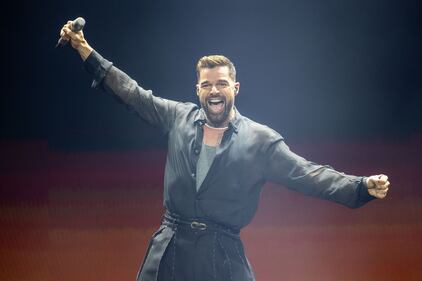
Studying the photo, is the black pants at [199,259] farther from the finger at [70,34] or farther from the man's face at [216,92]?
the finger at [70,34]

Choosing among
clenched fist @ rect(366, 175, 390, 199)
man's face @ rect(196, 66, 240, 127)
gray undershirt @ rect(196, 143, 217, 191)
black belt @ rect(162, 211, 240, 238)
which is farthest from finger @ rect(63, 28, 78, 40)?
clenched fist @ rect(366, 175, 390, 199)

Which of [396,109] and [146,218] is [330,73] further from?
[146,218]

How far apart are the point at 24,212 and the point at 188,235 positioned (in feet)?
3.33

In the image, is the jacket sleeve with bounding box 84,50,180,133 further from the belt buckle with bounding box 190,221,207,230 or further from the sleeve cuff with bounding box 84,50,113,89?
the belt buckle with bounding box 190,221,207,230

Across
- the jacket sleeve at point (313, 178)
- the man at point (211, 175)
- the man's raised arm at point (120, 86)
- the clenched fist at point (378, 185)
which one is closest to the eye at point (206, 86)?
the man at point (211, 175)

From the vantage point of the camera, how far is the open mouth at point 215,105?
2.03 metres

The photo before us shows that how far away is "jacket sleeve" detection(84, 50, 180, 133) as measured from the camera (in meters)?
2.03

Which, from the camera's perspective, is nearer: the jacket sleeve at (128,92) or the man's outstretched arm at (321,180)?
the man's outstretched arm at (321,180)

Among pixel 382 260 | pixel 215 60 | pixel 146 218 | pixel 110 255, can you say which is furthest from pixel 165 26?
pixel 382 260

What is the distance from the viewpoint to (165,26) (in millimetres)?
2609

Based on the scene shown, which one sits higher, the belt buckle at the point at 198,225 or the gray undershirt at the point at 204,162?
the gray undershirt at the point at 204,162

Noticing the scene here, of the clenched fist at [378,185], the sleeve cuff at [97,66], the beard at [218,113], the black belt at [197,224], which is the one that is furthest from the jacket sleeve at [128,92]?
the clenched fist at [378,185]

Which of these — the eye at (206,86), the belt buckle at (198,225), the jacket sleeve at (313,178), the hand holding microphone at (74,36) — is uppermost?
the hand holding microphone at (74,36)

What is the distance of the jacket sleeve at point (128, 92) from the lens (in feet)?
6.66
